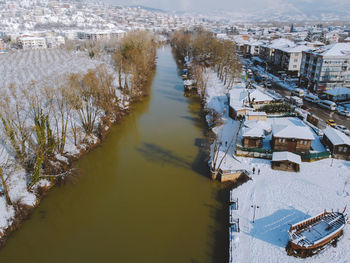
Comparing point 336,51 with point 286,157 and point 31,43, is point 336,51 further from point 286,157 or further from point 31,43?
point 31,43

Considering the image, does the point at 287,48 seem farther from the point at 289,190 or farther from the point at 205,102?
the point at 289,190

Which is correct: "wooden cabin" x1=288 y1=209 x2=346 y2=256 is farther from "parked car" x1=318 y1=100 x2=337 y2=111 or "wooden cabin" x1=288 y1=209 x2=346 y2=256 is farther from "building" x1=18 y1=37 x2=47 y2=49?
"building" x1=18 y1=37 x2=47 y2=49

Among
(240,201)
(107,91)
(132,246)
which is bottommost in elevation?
(132,246)

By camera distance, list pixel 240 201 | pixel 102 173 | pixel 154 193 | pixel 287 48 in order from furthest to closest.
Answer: pixel 287 48 → pixel 102 173 → pixel 154 193 → pixel 240 201

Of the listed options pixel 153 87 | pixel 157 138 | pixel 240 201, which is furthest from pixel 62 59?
pixel 240 201

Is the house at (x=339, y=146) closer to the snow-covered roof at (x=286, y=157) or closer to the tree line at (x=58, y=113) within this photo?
the snow-covered roof at (x=286, y=157)

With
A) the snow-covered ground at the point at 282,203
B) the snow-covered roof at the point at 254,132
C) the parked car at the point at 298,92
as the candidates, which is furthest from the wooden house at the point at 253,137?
the parked car at the point at 298,92
